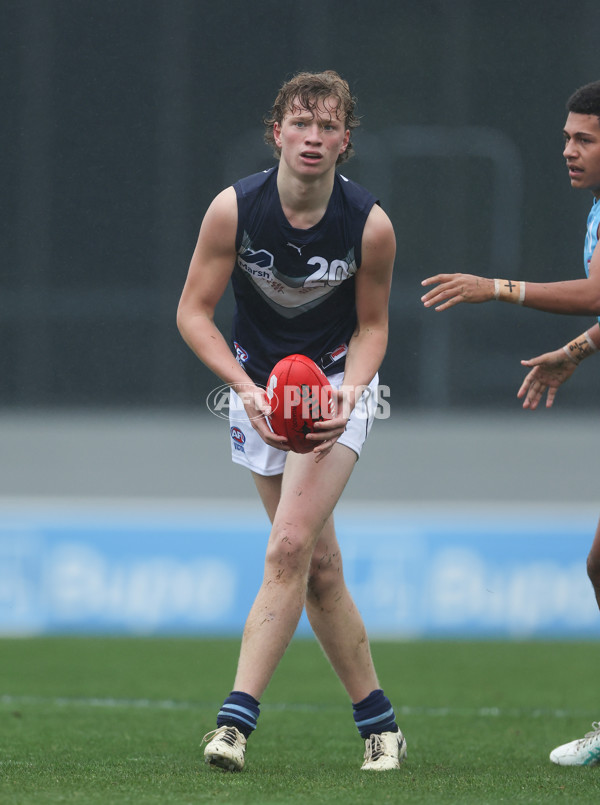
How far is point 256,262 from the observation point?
161 inches

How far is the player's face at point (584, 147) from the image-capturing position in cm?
417

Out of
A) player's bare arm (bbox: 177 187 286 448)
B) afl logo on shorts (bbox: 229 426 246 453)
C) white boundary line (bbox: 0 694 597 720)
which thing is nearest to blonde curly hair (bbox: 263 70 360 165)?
player's bare arm (bbox: 177 187 286 448)

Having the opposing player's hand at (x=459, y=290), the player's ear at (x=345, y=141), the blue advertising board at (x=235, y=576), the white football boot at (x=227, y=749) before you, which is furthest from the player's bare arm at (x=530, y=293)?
the blue advertising board at (x=235, y=576)

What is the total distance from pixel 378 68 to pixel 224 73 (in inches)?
57.4

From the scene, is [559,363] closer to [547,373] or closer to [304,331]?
[547,373]

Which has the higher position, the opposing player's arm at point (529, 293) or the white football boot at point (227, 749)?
the opposing player's arm at point (529, 293)

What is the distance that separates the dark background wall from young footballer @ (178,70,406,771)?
24.1 feet

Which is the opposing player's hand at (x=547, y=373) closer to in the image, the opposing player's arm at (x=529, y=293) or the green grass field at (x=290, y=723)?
the opposing player's arm at (x=529, y=293)

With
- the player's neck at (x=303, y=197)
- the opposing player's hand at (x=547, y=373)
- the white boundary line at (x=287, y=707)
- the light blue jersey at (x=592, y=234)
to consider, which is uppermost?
the player's neck at (x=303, y=197)

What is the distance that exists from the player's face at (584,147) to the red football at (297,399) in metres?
1.12

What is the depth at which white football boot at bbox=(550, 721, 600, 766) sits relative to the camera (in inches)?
168

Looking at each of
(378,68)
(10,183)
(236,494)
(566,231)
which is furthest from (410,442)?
(10,183)

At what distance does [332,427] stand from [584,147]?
4.20 feet

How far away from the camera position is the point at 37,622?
859cm
